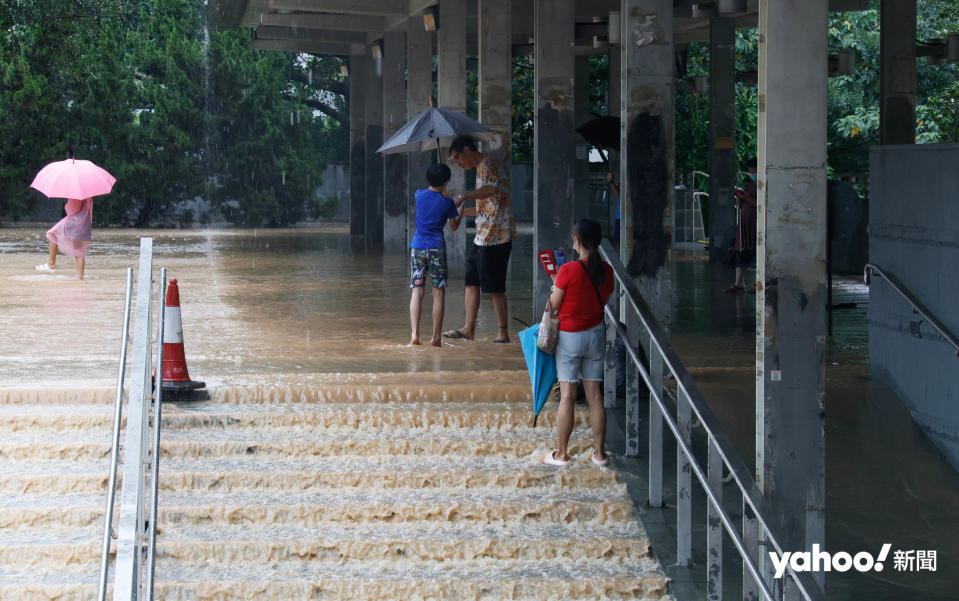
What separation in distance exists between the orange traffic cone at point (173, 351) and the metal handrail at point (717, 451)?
2826 mm

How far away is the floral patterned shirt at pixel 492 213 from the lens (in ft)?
34.1

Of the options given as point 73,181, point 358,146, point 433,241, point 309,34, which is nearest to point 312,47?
point 358,146

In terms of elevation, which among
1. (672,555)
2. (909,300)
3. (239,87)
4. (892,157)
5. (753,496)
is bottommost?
(672,555)

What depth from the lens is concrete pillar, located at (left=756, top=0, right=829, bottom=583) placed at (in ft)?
20.0

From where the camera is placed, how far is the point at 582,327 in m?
7.50

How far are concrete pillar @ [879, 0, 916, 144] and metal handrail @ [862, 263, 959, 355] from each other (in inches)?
284

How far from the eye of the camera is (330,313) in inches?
504

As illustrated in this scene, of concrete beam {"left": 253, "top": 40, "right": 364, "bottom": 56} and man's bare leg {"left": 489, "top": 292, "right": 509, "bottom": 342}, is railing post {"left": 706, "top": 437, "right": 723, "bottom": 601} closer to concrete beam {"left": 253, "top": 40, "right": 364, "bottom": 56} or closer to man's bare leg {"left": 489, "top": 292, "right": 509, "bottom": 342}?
man's bare leg {"left": 489, "top": 292, "right": 509, "bottom": 342}

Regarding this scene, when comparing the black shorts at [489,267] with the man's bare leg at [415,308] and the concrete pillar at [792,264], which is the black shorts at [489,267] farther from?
the concrete pillar at [792,264]

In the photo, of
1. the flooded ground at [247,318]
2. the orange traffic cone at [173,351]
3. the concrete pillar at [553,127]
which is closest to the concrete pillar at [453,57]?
the flooded ground at [247,318]

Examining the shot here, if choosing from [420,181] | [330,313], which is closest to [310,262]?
[420,181]

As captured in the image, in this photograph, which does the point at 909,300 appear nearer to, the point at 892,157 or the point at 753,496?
the point at 892,157

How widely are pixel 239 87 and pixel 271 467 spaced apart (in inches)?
1007

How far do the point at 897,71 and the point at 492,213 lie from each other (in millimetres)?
9038
